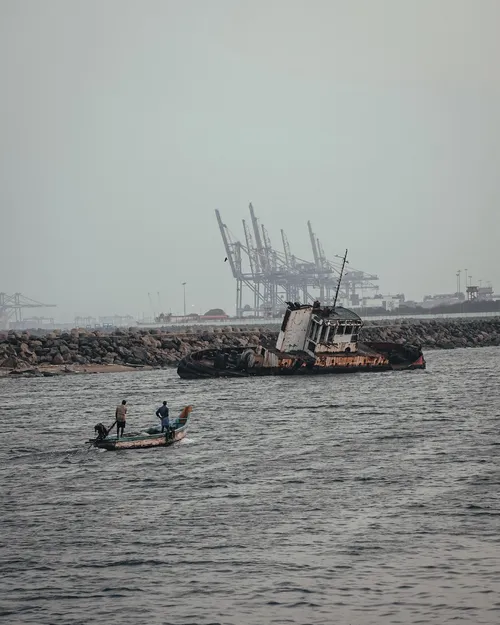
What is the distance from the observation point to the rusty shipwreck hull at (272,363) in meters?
64.2

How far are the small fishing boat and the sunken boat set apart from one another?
93.7 feet

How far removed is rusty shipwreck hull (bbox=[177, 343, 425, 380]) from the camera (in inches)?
2527

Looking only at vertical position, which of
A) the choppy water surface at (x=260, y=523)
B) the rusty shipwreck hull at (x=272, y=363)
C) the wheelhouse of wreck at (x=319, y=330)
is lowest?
the choppy water surface at (x=260, y=523)

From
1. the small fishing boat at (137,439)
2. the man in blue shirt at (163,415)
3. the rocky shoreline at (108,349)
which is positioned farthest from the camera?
the rocky shoreline at (108,349)

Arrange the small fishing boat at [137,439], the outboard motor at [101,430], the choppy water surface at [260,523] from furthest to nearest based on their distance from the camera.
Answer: the small fishing boat at [137,439]
the outboard motor at [101,430]
the choppy water surface at [260,523]

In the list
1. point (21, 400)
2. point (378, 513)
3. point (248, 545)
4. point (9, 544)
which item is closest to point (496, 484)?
point (378, 513)

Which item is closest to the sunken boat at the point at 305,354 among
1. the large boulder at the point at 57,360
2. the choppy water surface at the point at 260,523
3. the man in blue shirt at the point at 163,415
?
the large boulder at the point at 57,360

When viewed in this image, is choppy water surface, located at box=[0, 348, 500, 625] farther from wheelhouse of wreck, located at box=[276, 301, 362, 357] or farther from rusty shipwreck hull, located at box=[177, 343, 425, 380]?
rusty shipwreck hull, located at box=[177, 343, 425, 380]

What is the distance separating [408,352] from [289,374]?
10.6m

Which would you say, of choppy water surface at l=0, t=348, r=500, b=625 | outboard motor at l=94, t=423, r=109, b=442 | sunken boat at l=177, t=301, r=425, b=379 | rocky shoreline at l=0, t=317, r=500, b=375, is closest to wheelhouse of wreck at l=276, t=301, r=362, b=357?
sunken boat at l=177, t=301, r=425, b=379

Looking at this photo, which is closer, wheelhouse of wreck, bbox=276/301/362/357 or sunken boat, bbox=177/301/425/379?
wheelhouse of wreck, bbox=276/301/362/357

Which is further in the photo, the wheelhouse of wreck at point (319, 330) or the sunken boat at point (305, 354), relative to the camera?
the sunken boat at point (305, 354)

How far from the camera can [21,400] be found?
179ft

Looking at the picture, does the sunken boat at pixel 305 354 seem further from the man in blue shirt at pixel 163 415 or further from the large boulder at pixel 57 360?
the man in blue shirt at pixel 163 415
